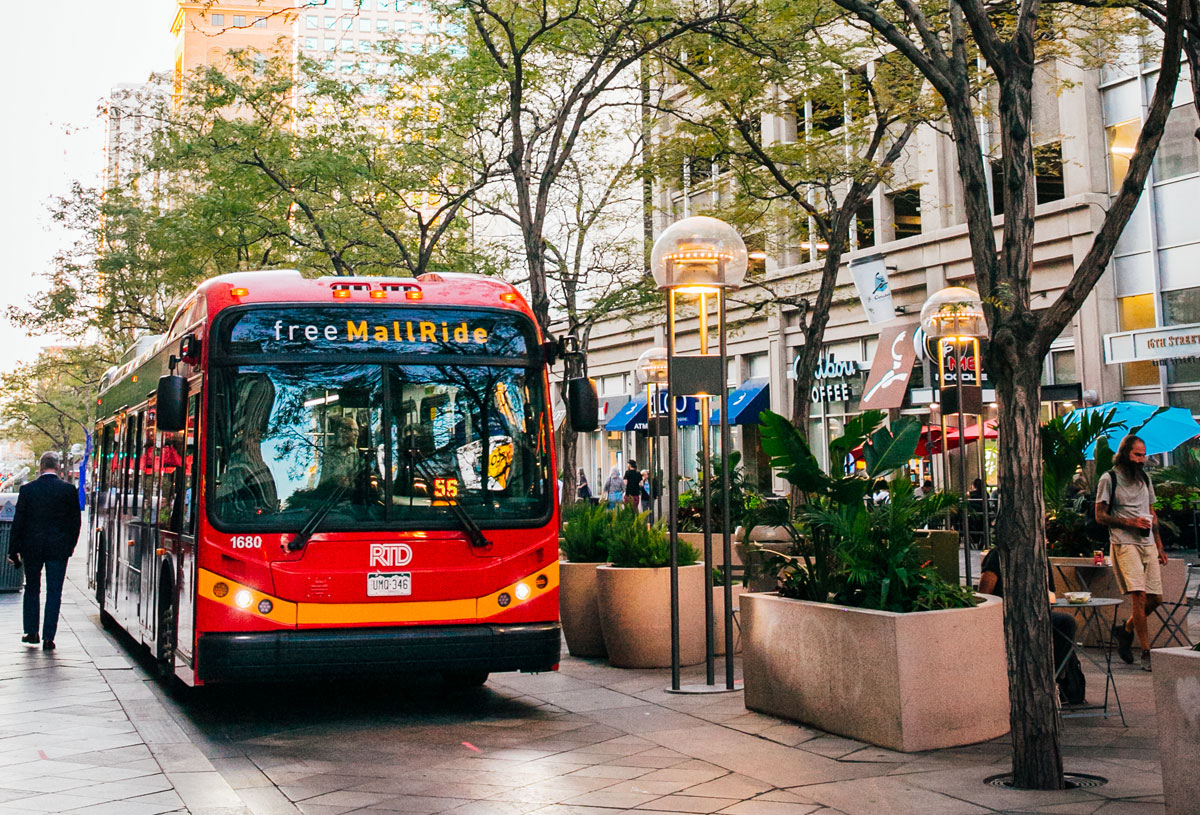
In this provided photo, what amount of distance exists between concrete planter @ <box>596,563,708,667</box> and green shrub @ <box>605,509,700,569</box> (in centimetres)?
16

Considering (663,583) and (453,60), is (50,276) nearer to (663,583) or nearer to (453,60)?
(453,60)

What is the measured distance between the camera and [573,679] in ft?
35.0

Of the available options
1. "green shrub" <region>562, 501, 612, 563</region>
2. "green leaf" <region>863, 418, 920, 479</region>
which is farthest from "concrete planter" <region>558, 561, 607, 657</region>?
"green leaf" <region>863, 418, 920, 479</region>

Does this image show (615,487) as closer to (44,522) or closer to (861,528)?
(44,522)

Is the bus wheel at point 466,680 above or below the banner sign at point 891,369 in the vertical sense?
below

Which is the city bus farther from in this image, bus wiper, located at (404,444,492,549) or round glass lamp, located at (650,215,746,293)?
round glass lamp, located at (650,215,746,293)

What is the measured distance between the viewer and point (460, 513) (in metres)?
8.71

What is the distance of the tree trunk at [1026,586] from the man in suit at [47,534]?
32.1 ft

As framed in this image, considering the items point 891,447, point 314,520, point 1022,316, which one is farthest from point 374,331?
point 1022,316

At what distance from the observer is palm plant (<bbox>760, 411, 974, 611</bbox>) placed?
25.3 ft

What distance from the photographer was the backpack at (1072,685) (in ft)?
27.9

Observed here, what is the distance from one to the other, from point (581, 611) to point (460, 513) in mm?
3570

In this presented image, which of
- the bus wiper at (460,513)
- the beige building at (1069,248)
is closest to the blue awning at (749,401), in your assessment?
the beige building at (1069,248)

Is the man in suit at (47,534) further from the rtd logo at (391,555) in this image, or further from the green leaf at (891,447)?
the green leaf at (891,447)
